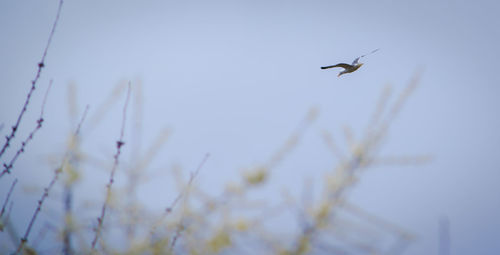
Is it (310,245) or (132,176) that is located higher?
(132,176)

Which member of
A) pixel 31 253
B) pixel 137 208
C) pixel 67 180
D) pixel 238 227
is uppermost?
pixel 67 180

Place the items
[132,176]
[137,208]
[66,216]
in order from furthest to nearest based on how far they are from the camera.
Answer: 1. [132,176]
2. [137,208]
3. [66,216]

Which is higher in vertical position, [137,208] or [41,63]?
[41,63]

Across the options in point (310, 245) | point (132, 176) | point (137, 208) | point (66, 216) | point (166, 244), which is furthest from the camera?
point (132, 176)

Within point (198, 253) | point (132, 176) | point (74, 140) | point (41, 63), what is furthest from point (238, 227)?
point (41, 63)

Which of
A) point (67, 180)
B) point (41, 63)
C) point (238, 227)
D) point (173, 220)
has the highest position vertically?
point (41, 63)

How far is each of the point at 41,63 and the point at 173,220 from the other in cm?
144

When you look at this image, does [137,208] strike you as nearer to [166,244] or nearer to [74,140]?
[166,244]

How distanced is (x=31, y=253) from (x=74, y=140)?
714 mm

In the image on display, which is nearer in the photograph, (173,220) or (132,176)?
(173,220)

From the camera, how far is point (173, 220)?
2576mm

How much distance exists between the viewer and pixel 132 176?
2.78 metres

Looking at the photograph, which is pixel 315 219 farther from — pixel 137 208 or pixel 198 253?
pixel 137 208

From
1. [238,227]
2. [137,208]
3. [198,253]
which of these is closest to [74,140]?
[137,208]
